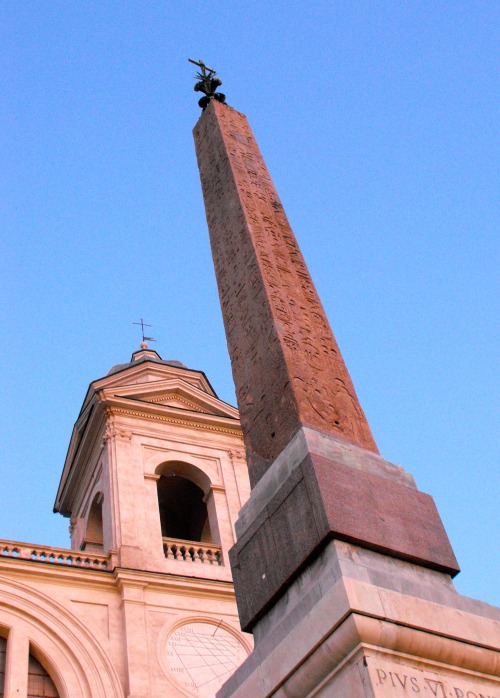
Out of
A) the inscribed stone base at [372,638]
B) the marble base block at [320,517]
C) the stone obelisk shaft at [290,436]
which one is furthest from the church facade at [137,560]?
the inscribed stone base at [372,638]

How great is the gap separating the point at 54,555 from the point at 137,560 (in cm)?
162

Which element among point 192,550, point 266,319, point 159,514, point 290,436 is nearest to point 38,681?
point 192,550

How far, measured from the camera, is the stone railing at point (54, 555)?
1748cm

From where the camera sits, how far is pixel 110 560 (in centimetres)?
A: 1823

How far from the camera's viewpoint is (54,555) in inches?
706

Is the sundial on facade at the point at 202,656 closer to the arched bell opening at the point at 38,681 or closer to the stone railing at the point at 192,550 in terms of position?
the stone railing at the point at 192,550

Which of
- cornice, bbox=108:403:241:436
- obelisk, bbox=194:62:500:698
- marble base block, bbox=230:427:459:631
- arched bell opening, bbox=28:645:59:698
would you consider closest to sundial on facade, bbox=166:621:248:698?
arched bell opening, bbox=28:645:59:698

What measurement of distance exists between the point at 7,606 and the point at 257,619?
1192cm

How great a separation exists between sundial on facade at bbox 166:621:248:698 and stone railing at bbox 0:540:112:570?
204 centimetres

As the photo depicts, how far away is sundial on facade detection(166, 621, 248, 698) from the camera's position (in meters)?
16.9

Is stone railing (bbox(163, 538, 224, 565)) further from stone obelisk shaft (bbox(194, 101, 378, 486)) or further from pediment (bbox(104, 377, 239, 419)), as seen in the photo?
stone obelisk shaft (bbox(194, 101, 378, 486))

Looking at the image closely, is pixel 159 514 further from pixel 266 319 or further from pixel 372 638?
pixel 372 638

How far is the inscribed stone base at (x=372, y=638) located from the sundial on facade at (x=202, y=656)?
1200 centimetres

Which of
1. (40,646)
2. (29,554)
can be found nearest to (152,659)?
(40,646)
